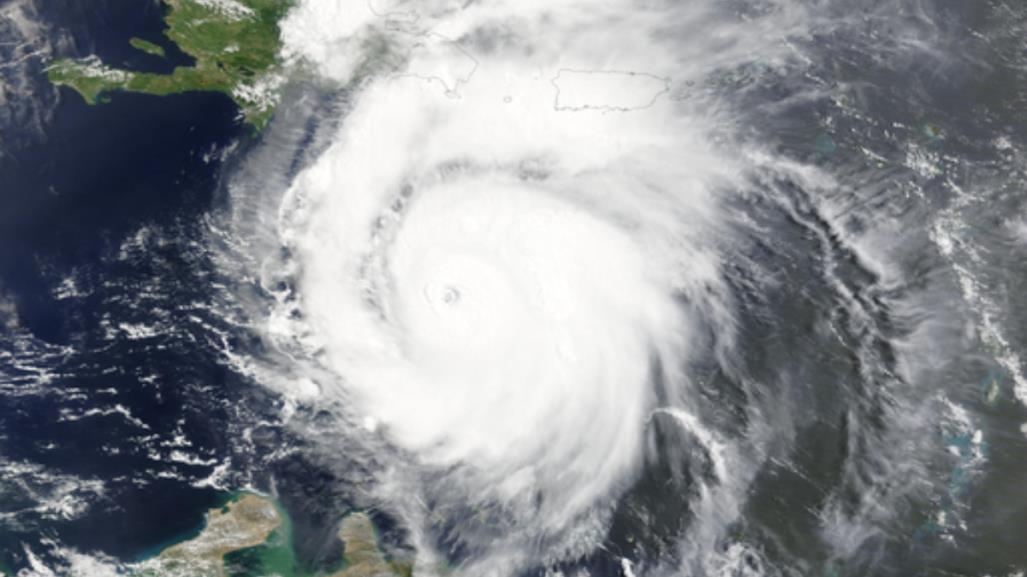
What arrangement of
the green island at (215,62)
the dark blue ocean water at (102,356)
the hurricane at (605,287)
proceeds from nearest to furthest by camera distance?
the hurricane at (605,287)
the dark blue ocean water at (102,356)
the green island at (215,62)

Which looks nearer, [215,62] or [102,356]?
[102,356]

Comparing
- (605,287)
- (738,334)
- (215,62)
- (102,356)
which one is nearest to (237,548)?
(102,356)

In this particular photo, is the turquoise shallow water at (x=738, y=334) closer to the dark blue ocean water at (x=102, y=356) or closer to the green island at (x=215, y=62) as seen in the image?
the dark blue ocean water at (x=102, y=356)

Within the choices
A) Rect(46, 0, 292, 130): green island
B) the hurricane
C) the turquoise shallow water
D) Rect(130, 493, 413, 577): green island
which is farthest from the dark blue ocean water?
Rect(46, 0, 292, 130): green island

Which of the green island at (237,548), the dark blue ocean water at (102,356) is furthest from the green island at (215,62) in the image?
the green island at (237,548)

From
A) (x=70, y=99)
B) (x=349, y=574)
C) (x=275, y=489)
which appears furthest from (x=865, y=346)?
(x=70, y=99)

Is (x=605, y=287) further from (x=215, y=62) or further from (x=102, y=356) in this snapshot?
(x=102, y=356)

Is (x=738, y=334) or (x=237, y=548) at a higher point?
(x=738, y=334)
